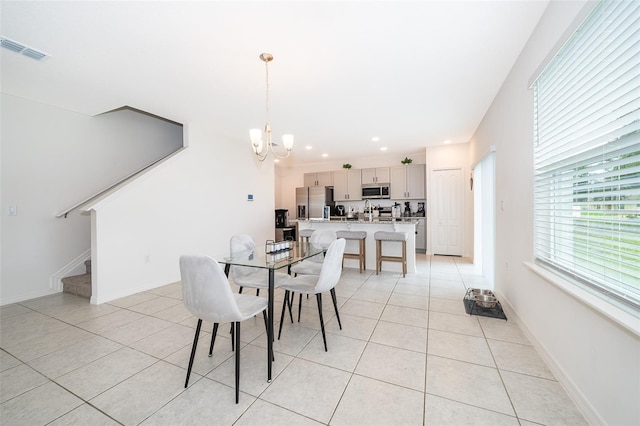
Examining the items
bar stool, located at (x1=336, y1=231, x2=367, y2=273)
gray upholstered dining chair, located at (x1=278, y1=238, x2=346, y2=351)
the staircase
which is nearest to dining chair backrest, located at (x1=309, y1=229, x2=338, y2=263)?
gray upholstered dining chair, located at (x1=278, y1=238, x2=346, y2=351)

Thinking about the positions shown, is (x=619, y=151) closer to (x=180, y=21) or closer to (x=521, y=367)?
(x=521, y=367)

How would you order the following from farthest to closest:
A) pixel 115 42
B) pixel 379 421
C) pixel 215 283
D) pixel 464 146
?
1. pixel 464 146
2. pixel 115 42
3. pixel 215 283
4. pixel 379 421

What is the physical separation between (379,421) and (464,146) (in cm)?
586

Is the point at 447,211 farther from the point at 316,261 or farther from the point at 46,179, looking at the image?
the point at 46,179

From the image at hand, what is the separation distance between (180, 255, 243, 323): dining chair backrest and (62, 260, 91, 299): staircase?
292 cm

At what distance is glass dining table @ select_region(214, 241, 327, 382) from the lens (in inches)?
69.6

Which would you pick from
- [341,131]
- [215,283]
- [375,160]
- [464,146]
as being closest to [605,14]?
[215,283]

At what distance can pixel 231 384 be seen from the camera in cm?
171

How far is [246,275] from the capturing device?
2.58m

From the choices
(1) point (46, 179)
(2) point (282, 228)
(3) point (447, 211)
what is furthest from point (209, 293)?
(3) point (447, 211)

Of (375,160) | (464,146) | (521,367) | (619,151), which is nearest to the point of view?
(619,151)

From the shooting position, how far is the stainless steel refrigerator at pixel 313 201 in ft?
23.8

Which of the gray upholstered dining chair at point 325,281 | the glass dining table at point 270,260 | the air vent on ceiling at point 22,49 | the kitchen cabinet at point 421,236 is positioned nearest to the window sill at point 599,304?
the gray upholstered dining chair at point 325,281

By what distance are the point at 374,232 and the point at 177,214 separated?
3454mm
